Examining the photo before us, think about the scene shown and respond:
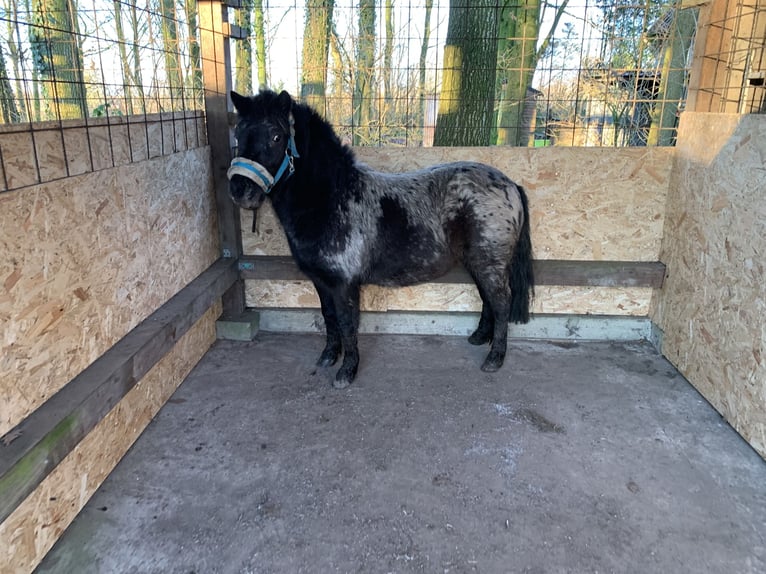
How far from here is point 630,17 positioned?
5.37 metres

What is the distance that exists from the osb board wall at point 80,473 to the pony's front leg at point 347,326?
39.9 inches

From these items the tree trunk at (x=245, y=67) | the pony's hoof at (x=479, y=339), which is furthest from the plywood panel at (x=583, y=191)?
the tree trunk at (x=245, y=67)

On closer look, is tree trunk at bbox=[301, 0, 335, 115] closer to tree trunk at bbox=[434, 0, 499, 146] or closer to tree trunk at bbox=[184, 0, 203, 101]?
tree trunk at bbox=[184, 0, 203, 101]

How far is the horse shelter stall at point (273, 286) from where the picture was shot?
197 centimetres

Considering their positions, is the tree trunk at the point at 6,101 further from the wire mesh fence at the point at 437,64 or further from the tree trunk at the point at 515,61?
the tree trunk at the point at 515,61

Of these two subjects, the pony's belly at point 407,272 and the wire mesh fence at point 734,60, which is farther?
the pony's belly at point 407,272

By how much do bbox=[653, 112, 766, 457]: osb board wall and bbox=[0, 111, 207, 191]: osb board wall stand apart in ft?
10.6

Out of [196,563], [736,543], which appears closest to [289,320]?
[196,563]

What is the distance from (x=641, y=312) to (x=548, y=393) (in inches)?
50.5

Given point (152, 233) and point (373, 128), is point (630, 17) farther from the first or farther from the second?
point (152, 233)

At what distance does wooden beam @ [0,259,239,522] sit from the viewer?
1.70m

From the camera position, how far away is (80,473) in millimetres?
2236

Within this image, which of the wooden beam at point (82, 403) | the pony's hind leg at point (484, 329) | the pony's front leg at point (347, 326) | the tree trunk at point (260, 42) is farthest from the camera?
the tree trunk at point (260, 42)

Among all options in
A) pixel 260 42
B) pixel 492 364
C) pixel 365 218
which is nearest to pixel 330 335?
pixel 365 218
